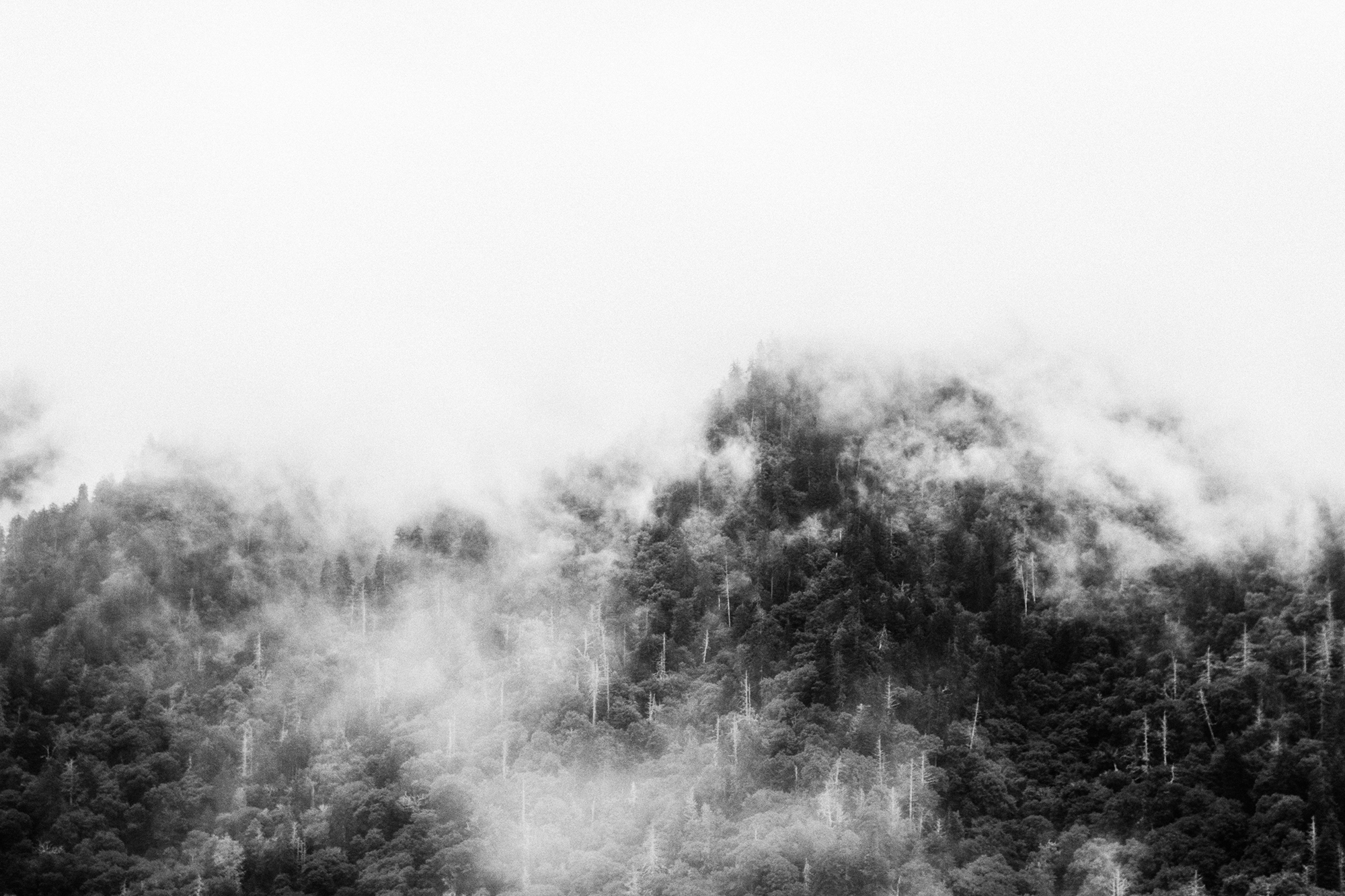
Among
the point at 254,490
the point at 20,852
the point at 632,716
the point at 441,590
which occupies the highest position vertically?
the point at 254,490

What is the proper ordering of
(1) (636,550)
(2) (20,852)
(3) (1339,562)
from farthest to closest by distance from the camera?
(1) (636,550), (3) (1339,562), (2) (20,852)

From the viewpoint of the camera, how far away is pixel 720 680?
554ft

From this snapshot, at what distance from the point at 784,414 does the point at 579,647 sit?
37514mm

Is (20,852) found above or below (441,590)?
below

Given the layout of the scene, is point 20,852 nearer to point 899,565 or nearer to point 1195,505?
point 899,565

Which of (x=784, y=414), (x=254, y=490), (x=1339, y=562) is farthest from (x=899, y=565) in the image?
(x=254, y=490)

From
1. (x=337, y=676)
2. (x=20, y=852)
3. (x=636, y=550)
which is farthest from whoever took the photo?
(x=636, y=550)

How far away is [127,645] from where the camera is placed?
17400 cm

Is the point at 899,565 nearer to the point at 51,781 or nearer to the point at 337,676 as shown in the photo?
the point at 337,676

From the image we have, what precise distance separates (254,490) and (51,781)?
46060 mm

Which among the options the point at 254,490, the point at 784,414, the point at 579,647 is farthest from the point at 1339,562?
the point at 254,490

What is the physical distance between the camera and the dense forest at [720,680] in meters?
Answer: 149

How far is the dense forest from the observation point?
149 metres

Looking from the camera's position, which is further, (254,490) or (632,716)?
(254,490)
